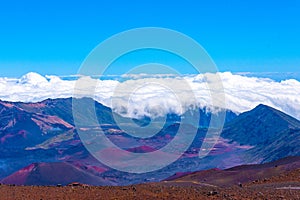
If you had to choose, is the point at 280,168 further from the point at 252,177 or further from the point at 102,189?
the point at 102,189

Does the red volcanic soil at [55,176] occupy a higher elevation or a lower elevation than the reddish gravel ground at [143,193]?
higher

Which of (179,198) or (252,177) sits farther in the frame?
(252,177)

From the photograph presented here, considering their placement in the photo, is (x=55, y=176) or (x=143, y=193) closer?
(x=143, y=193)

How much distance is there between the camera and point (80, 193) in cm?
A: 4219

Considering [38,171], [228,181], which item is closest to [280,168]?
[228,181]

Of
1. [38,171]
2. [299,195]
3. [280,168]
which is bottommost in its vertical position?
[299,195]

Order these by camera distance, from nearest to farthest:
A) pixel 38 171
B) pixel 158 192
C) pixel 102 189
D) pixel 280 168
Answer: pixel 158 192
pixel 102 189
pixel 280 168
pixel 38 171

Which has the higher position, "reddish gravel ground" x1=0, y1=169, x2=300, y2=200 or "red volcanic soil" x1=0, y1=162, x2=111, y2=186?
"red volcanic soil" x1=0, y1=162, x2=111, y2=186

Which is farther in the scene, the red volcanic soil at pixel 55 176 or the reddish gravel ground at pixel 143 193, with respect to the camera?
the red volcanic soil at pixel 55 176

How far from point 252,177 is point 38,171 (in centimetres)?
11068

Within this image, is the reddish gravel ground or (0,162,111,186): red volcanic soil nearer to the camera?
the reddish gravel ground

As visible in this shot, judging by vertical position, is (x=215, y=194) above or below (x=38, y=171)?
below

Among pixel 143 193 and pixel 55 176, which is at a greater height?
pixel 55 176

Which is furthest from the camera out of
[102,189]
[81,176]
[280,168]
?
[81,176]
